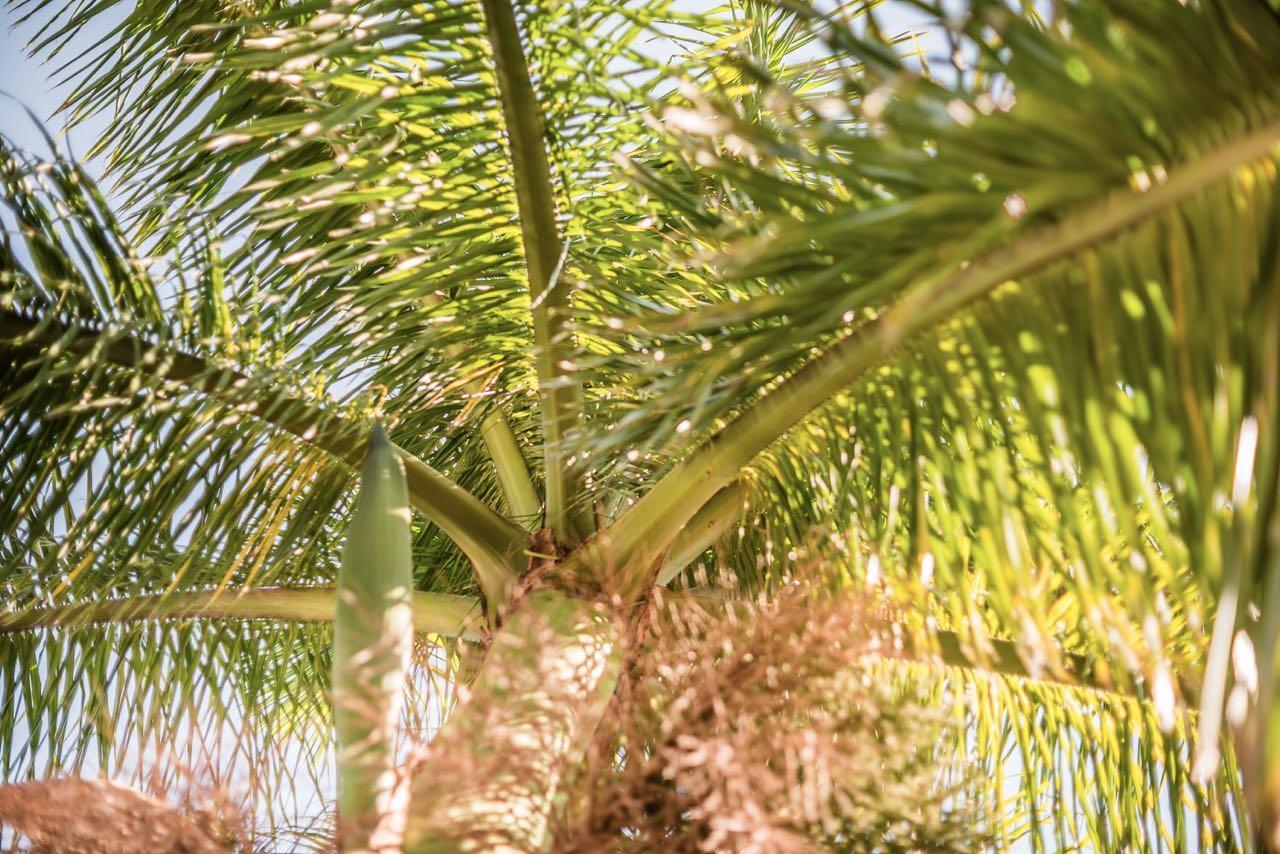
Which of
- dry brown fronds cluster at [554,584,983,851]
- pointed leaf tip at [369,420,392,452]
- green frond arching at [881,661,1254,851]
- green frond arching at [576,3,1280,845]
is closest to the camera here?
green frond arching at [576,3,1280,845]

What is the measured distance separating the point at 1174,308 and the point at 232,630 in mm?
1483

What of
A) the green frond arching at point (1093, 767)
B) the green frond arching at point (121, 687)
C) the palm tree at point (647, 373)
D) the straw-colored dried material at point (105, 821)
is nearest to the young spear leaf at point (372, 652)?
the palm tree at point (647, 373)

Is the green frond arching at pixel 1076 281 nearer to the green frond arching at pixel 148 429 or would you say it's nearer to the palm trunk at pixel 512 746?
the palm trunk at pixel 512 746

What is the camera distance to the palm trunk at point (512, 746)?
0.80m

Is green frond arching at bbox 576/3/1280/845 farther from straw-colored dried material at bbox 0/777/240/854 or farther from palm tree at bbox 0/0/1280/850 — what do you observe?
straw-colored dried material at bbox 0/777/240/854

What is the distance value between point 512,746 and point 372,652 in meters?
0.14

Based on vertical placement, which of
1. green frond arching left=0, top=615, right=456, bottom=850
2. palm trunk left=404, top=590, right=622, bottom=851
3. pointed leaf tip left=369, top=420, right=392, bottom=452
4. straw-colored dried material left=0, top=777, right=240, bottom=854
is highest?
pointed leaf tip left=369, top=420, right=392, bottom=452

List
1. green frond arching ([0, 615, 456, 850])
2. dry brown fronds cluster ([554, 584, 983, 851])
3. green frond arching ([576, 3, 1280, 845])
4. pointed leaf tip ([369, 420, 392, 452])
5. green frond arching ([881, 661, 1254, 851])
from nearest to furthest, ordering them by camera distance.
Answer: green frond arching ([576, 3, 1280, 845]) → dry brown fronds cluster ([554, 584, 983, 851]) → pointed leaf tip ([369, 420, 392, 452]) → green frond arching ([881, 661, 1254, 851]) → green frond arching ([0, 615, 456, 850])

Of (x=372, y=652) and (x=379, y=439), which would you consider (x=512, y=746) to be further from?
(x=379, y=439)

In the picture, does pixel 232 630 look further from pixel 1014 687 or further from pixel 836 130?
pixel 836 130

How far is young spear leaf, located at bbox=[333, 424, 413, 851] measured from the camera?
780 mm

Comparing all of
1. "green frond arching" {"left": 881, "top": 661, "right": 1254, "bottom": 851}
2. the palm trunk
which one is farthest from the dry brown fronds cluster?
"green frond arching" {"left": 881, "top": 661, "right": 1254, "bottom": 851}

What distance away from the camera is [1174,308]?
0.61 meters

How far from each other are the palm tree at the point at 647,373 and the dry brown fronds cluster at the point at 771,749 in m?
0.06
